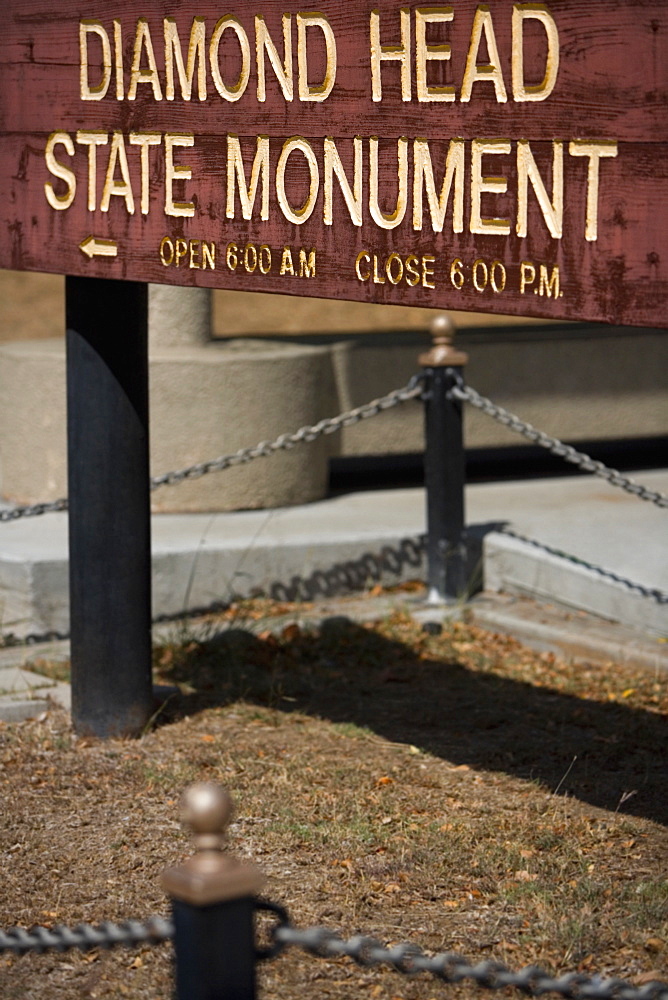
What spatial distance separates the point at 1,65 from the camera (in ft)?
15.4

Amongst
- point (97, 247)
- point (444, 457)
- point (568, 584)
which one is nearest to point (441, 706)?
point (568, 584)

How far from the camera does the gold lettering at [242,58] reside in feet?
12.8

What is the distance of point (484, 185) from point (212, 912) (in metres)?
1.88

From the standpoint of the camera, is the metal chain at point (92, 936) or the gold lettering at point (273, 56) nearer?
the metal chain at point (92, 936)

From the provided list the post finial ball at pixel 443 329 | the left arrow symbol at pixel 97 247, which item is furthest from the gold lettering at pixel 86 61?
the post finial ball at pixel 443 329

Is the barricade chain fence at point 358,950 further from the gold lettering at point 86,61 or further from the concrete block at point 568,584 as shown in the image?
the concrete block at point 568,584

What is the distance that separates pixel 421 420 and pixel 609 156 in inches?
206

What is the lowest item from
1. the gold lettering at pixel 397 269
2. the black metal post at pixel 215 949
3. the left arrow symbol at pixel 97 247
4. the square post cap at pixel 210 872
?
the black metal post at pixel 215 949

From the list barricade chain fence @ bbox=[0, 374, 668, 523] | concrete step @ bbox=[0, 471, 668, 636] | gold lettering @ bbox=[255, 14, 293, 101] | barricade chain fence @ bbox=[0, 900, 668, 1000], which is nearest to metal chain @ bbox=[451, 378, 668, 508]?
barricade chain fence @ bbox=[0, 374, 668, 523]

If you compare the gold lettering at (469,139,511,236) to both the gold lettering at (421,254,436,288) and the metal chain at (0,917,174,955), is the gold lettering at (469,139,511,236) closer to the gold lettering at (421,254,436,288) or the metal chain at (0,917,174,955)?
the gold lettering at (421,254,436,288)

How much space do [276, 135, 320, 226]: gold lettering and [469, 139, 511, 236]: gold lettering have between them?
1.70 ft

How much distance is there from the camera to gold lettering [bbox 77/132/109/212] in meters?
4.38

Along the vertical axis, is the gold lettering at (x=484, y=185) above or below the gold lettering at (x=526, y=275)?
above

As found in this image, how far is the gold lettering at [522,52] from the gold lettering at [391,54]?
32 centimetres
